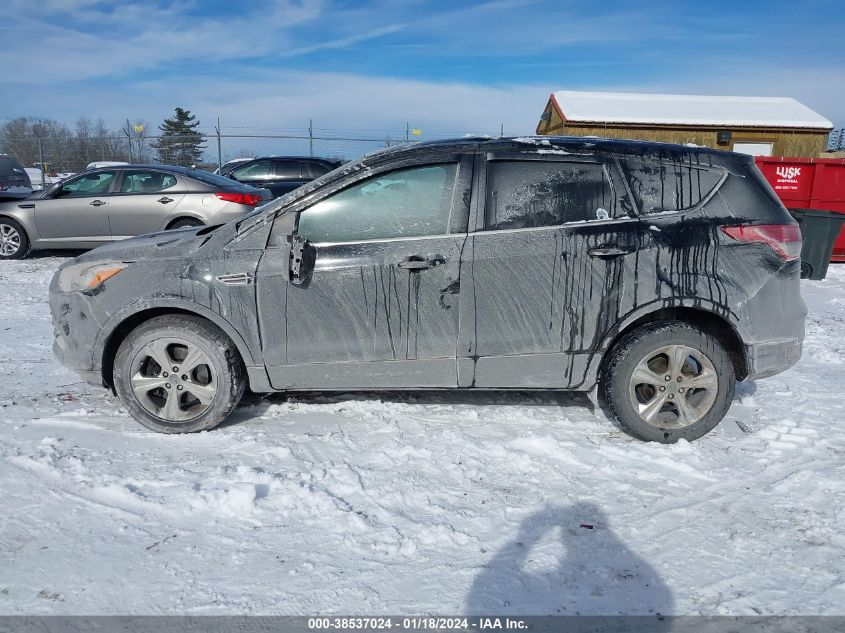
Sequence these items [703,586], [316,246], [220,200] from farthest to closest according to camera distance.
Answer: [220,200] < [316,246] < [703,586]

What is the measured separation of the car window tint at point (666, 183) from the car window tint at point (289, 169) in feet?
41.7

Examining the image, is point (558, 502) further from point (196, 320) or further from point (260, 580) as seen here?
point (196, 320)

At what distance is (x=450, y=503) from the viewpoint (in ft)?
10.6

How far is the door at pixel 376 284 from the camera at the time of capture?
3.74m

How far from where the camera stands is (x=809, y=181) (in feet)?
37.6

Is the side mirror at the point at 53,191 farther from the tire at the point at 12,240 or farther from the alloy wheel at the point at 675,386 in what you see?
the alloy wheel at the point at 675,386

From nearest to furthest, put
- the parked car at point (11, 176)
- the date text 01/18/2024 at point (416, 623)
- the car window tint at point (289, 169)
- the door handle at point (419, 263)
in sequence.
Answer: the date text 01/18/2024 at point (416, 623)
the door handle at point (419, 263)
the parked car at point (11, 176)
the car window tint at point (289, 169)

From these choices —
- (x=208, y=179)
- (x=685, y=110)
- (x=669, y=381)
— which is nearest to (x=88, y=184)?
(x=208, y=179)

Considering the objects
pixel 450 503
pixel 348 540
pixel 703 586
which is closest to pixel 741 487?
pixel 703 586

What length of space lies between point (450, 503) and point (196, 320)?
1931 millimetres

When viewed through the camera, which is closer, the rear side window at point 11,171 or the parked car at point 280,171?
the rear side window at point 11,171

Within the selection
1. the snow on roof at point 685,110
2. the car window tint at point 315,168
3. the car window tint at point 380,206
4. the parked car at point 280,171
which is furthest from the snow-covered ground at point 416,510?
the snow on roof at point 685,110

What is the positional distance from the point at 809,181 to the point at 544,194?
32.8ft

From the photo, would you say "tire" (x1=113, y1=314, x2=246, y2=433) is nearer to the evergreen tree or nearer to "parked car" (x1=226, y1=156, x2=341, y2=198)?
"parked car" (x1=226, y1=156, x2=341, y2=198)
